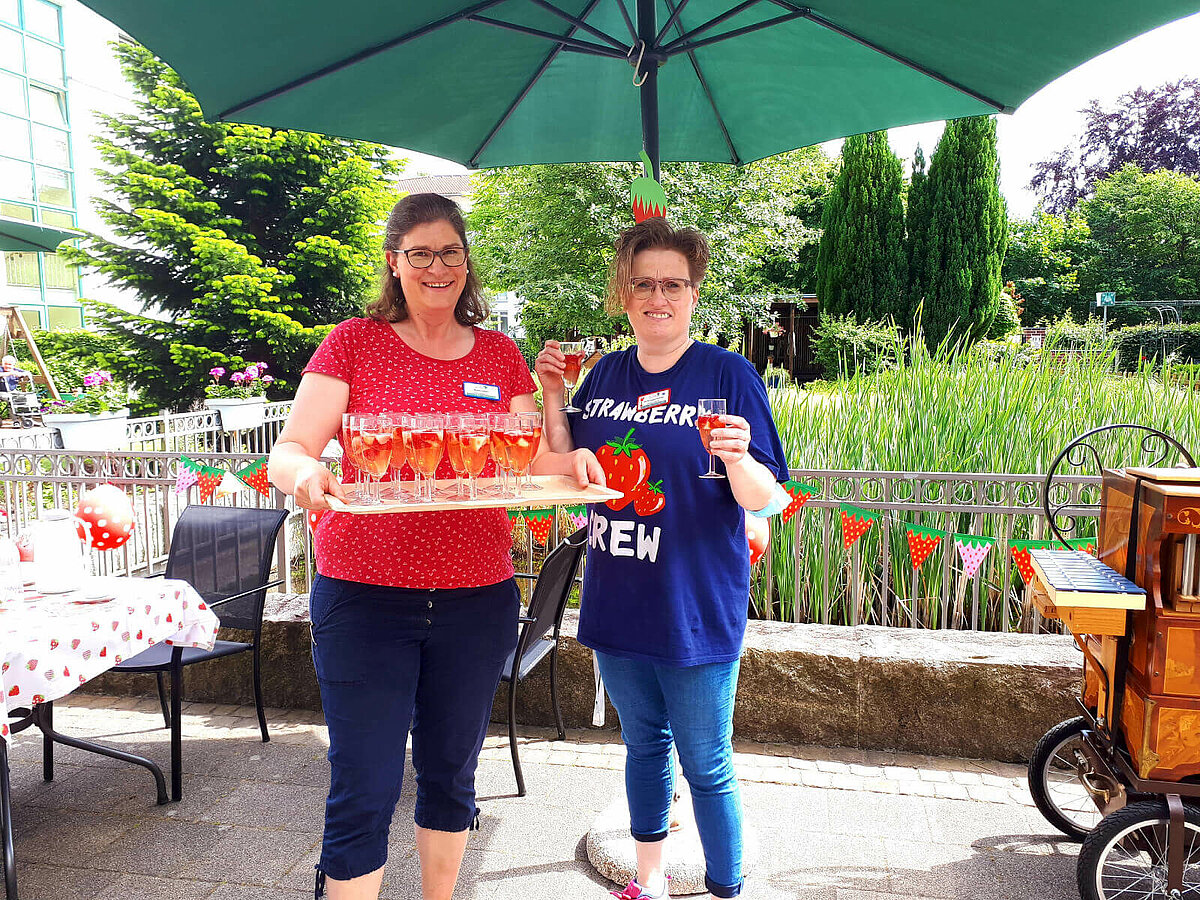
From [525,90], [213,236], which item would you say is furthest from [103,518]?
[213,236]

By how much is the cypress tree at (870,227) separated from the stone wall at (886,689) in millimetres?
16527

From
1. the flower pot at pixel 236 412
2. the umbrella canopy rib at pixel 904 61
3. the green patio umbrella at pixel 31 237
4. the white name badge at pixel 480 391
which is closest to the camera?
the white name badge at pixel 480 391

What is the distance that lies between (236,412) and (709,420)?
893cm

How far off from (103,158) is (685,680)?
1411 centimetres

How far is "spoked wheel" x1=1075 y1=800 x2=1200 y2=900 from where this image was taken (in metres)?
2.14

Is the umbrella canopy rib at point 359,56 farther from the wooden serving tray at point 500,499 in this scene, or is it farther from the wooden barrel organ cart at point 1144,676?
the wooden barrel organ cart at point 1144,676

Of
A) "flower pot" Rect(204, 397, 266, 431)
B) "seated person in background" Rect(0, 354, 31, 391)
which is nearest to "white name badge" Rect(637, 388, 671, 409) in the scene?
"flower pot" Rect(204, 397, 266, 431)

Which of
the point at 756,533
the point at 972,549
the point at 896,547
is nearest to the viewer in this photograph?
the point at 756,533

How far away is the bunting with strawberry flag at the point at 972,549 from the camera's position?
3367 mm

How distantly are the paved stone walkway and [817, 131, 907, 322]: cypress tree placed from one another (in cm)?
1705

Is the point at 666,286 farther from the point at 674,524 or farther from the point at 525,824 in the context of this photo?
the point at 525,824

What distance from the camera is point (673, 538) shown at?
198 cm

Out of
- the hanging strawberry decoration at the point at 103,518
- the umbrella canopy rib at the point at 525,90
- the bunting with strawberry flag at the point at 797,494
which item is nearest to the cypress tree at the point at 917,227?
the bunting with strawberry flag at the point at 797,494

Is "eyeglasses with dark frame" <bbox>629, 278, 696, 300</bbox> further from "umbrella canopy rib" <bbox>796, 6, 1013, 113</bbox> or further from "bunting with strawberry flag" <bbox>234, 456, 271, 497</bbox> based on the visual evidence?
"bunting with strawberry flag" <bbox>234, 456, 271, 497</bbox>
